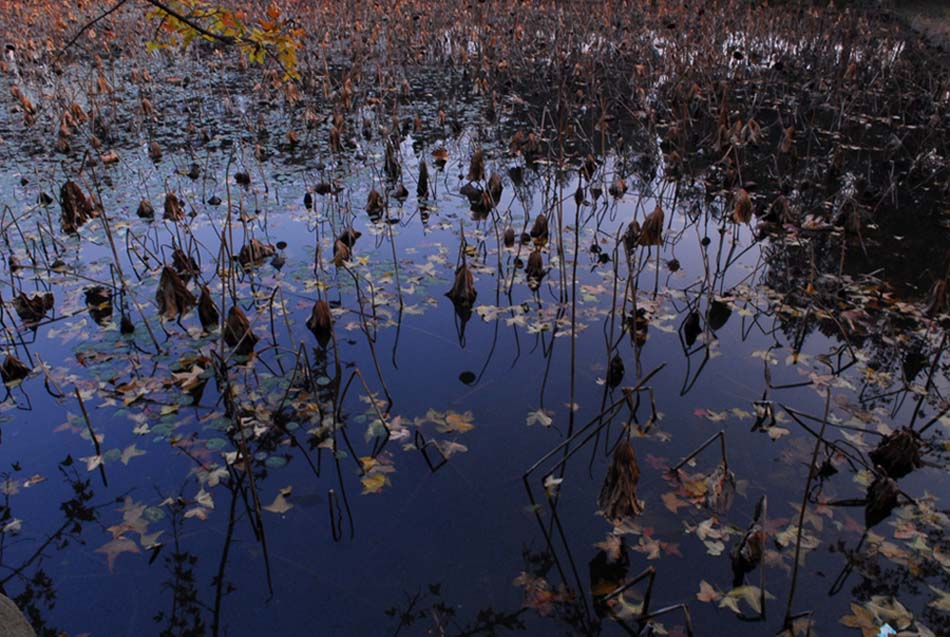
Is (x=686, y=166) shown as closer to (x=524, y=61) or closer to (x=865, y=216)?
(x=865, y=216)

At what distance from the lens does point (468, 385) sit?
4406 millimetres

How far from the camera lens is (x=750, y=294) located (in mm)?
5461

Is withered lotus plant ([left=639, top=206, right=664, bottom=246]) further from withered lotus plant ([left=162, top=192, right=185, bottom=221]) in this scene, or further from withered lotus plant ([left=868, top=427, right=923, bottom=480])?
withered lotus plant ([left=162, top=192, right=185, bottom=221])

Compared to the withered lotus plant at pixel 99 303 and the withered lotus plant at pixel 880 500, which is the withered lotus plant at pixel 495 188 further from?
the withered lotus plant at pixel 880 500

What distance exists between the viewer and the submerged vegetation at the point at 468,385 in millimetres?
2934

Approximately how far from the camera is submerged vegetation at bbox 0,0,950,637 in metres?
2.93

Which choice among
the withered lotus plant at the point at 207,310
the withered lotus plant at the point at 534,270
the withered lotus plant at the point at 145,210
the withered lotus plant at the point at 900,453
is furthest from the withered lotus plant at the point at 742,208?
the withered lotus plant at the point at 145,210

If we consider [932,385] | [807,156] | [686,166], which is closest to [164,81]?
[686,166]

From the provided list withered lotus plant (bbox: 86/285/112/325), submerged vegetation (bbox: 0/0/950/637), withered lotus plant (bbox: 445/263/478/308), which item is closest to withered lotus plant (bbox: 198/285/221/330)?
submerged vegetation (bbox: 0/0/950/637)

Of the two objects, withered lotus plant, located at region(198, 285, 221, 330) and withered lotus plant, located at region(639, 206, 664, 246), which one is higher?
withered lotus plant, located at region(639, 206, 664, 246)

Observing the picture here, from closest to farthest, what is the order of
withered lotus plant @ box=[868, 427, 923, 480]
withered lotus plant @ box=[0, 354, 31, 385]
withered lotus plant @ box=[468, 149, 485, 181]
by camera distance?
withered lotus plant @ box=[868, 427, 923, 480] → withered lotus plant @ box=[0, 354, 31, 385] → withered lotus plant @ box=[468, 149, 485, 181]

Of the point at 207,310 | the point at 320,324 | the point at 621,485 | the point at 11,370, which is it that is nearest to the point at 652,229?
the point at 320,324

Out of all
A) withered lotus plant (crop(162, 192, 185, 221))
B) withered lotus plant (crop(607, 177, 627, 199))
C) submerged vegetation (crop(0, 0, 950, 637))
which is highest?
withered lotus plant (crop(162, 192, 185, 221))

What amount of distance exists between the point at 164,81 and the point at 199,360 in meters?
10.5
